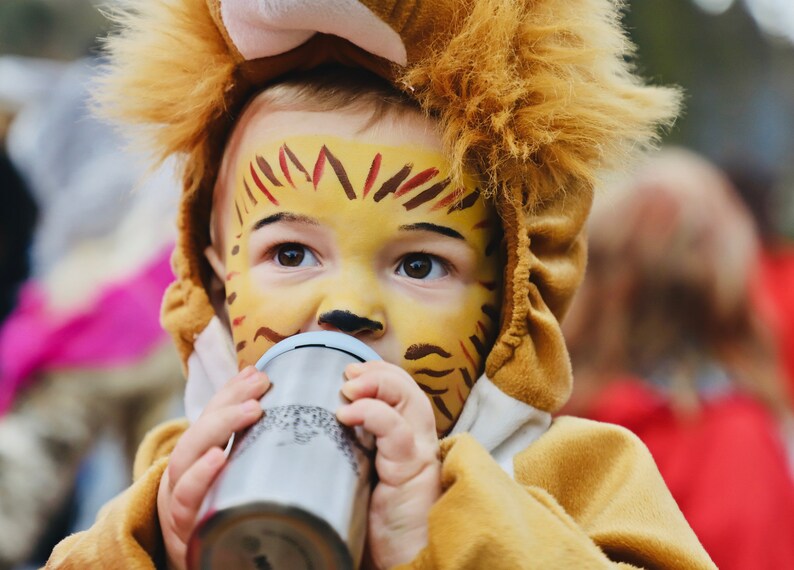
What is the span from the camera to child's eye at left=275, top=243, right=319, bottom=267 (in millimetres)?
1187

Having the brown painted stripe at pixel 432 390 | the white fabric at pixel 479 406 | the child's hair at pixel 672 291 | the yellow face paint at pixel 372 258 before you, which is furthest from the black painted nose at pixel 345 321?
the child's hair at pixel 672 291

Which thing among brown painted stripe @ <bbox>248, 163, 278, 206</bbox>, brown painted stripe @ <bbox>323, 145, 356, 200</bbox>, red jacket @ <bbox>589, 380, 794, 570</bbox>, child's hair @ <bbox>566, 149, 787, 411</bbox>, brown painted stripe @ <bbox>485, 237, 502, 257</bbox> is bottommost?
red jacket @ <bbox>589, 380, 794, 570</bbox>

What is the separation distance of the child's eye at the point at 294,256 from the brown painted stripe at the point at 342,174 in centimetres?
9

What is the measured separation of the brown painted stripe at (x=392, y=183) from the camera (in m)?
1.16

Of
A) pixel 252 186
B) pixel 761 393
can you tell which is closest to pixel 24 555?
pixel 252 186

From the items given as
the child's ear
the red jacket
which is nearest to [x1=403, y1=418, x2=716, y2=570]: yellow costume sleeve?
the child's ear

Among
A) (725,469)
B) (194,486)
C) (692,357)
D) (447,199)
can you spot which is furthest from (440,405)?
(692,357)

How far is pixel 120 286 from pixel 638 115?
1530 millimetres

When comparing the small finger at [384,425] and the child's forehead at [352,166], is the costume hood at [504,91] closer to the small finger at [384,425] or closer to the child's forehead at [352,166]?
the child's forehead at [352,166]

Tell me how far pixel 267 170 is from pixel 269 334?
0.67 feet

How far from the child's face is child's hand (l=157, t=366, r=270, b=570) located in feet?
0.49

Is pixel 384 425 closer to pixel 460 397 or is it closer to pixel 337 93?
pixel 460 397

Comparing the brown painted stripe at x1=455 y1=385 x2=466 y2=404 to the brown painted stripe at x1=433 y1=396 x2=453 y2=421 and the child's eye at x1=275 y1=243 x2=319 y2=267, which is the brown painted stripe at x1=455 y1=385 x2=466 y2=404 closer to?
the brown painted stripe at x1=433 y1=396 x2=453 y2=421

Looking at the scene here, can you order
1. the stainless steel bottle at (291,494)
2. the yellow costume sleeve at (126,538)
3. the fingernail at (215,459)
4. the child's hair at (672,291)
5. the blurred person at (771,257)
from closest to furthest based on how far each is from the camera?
the stainless steel bottle at (291,494), the fingernail at (215,459), the yellow costume sleeve at (126,538), the child's hair at (672,291), the blurred person at (771,257)
